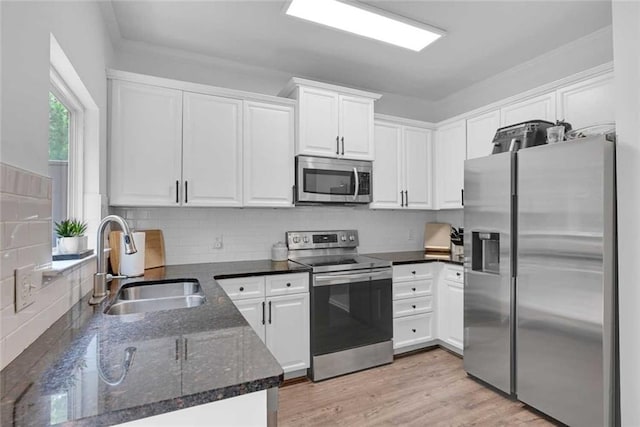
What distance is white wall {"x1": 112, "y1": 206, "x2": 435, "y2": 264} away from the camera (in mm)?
2875

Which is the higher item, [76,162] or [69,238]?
[76,162]

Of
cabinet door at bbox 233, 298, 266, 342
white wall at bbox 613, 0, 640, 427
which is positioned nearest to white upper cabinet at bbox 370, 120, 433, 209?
cabinet door at bbox 233, 298, 266, 342

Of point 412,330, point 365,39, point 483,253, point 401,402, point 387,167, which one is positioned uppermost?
point 365,39

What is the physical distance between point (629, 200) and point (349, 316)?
195 centimetres

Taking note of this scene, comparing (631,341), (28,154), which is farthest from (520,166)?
(28,154)

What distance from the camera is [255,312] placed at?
255cm

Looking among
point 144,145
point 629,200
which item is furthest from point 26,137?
point 629,200

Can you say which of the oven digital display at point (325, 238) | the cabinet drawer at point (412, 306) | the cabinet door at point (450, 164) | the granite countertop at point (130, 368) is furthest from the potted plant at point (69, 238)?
the cabinet door at point (450, 164)

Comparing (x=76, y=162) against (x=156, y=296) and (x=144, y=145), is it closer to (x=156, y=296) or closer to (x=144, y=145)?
(x=144, y=145)

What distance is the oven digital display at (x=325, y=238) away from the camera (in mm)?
3363

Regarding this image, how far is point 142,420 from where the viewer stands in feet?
2.58

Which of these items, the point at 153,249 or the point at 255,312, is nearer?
the point at 255,312

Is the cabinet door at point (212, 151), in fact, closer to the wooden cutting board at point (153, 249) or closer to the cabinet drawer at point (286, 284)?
the wooden cutting board at point (153, 249)

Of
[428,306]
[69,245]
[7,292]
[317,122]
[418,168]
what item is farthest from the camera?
[418,168]
